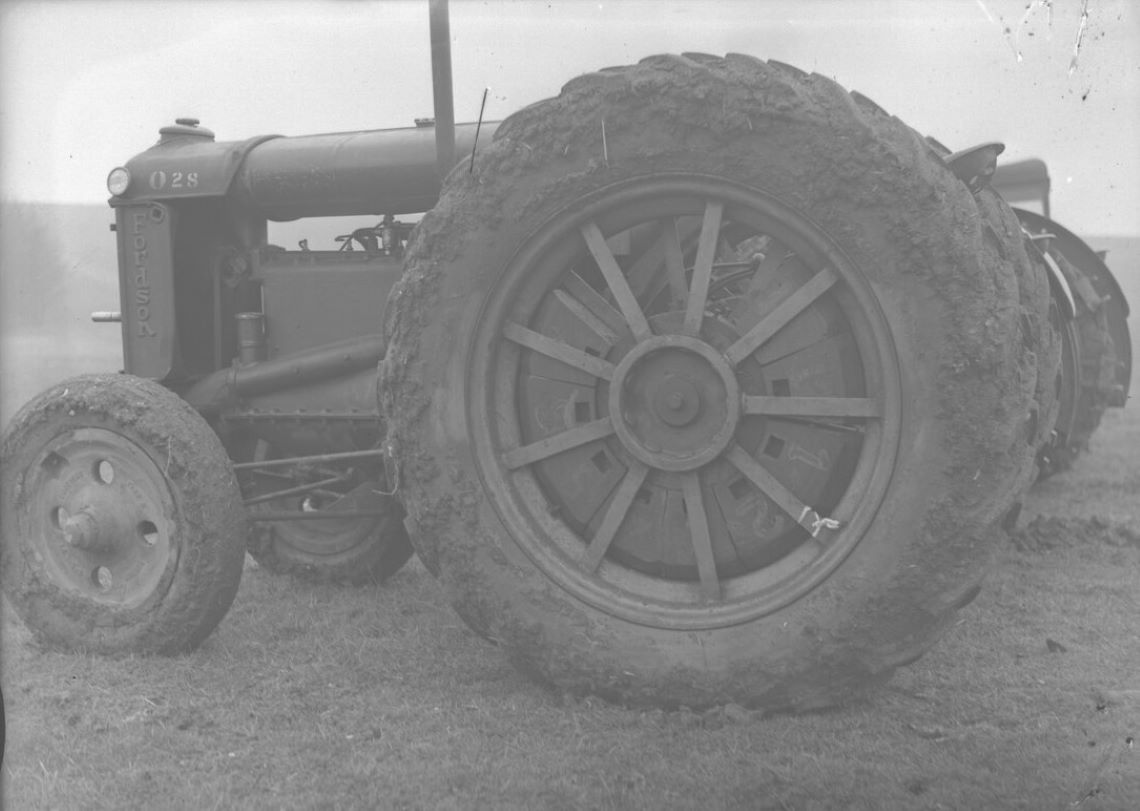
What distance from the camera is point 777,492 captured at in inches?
129

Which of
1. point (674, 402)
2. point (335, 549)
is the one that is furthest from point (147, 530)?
point (674, 402)

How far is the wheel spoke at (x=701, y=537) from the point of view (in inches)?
132

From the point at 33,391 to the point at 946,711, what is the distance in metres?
3.64

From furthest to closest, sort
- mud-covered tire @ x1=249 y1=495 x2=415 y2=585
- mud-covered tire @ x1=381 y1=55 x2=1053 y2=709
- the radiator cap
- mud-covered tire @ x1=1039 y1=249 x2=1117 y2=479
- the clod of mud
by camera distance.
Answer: mud-covered tire @ x1=1039 y1=249 x2=1117 y2=479 → the clod of mud → mud-covered tire @ x1=249 y1=495 x2=415 y2=585 → the radiator cap → mud-covered tire @ x1=381 y1=55 x2=1053 y2=709

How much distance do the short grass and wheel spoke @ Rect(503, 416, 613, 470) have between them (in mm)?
704

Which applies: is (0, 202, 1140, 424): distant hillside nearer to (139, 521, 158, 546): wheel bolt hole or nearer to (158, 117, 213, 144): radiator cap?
(158, 117, 213, 144): radiator cap

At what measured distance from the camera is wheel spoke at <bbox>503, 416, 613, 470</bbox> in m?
3.43

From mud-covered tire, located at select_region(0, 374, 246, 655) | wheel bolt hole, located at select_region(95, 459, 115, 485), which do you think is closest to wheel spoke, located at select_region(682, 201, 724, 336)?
mud-covered tire, located at select_region(0, 374, 246, 655)

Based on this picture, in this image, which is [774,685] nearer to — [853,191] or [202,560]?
[853,191]

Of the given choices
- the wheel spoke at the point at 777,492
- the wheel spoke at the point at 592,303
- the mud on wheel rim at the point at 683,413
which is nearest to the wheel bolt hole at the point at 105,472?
the mud on wheel rim at the point at 683,413

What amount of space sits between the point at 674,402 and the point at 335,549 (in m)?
2.68

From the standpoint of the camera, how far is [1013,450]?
120 inches

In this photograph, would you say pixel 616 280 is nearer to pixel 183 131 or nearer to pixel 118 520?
pixel 118 520

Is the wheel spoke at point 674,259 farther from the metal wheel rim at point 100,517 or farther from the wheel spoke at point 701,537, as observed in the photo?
the metal wheel rim at point 100,517
